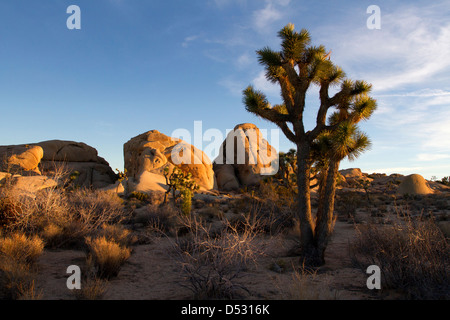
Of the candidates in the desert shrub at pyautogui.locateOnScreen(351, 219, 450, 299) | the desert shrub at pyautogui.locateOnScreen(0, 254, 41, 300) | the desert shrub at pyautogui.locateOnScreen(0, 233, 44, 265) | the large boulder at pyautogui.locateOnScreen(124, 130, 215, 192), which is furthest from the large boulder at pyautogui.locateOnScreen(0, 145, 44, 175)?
the desert shrub at pyautogui.locateOnScreen(351, 219, 450, 299)

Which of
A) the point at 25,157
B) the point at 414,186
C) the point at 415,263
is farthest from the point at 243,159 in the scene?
the point at 415,263

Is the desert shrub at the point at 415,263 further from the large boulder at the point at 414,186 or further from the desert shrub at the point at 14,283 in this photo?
the large boulder at the point at 414,186

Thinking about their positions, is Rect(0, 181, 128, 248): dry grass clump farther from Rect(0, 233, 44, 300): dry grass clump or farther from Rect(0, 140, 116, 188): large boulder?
Rect(0, 140, 116, 188): large boulder

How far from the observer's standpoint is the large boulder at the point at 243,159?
144ft

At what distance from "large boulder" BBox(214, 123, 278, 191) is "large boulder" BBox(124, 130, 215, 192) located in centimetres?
401

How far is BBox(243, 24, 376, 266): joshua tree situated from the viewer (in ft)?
24.4

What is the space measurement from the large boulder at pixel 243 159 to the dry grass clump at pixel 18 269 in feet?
120

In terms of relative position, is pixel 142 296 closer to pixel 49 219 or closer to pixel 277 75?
pixel 49 219

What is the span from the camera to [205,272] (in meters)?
5.97

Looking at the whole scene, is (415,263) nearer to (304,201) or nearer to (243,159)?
(304,201)

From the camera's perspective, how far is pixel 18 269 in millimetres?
4848

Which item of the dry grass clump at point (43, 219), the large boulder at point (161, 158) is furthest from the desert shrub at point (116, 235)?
the large boulder at point (161, 158)
